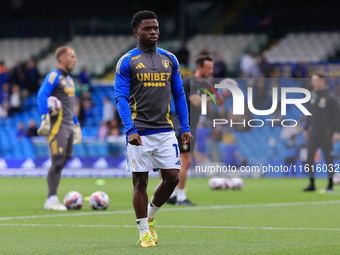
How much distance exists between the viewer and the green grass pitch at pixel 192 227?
18.6 ft

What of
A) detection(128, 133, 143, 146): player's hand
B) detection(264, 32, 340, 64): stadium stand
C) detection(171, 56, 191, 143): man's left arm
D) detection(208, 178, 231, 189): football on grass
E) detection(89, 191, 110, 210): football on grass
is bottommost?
detection(208, 178, 231, 189): football on grass

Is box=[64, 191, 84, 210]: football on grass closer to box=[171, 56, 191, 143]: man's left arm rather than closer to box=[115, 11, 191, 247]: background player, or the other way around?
box=[115, 11, 191, 247]: background player

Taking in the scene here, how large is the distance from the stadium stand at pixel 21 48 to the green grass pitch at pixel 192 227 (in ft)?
69.6

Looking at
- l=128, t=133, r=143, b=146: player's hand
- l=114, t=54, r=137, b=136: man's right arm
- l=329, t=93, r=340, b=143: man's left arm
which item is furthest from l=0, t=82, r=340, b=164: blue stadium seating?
l=128, t=133, r=143, b=146: player's hand

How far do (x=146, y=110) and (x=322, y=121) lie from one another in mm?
8743

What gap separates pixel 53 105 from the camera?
31.3 feet

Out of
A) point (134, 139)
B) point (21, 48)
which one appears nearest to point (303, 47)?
point (21, 48)

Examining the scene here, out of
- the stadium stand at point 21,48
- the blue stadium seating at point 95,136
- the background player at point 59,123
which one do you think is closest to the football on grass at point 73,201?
the background player at point 59,123

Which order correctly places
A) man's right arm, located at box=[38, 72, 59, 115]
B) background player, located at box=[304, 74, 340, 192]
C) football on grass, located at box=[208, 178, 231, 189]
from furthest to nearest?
football on grass, located at box=[208, 178, 231, 189] → background player, located at box=[304, 74, 340, 192] → man's right arm, located at box=[38, 72, 59, 115]

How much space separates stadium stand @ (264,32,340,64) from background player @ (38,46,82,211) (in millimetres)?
18082

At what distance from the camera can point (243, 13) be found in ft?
99.3

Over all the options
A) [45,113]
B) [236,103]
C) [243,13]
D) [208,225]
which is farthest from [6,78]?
[208,225]

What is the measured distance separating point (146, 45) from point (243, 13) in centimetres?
2508

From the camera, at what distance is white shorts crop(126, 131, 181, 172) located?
581 cm
